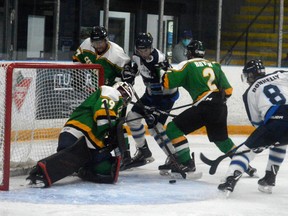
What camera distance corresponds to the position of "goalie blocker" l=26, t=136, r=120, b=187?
4879mm

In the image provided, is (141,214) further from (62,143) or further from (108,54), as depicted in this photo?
(108,54)

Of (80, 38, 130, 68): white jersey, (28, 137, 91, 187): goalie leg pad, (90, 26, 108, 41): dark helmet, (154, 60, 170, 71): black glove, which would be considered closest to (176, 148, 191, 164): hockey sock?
(154, 60, 170, 71): black glove

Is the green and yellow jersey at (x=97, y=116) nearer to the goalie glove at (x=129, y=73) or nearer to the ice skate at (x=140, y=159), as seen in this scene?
the goalie glove at (x=129, y=73)

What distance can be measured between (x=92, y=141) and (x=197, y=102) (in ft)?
2.68

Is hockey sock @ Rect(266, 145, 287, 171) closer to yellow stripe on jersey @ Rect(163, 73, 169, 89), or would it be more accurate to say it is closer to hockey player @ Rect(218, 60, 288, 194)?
hockey player @ Rect(218, 60, 288, 194)

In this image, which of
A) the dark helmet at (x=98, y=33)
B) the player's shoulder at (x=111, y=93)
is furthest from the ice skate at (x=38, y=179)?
the dark helmet at (x=98, y=33)

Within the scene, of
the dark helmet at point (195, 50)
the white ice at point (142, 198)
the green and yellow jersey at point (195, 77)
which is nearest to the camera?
the white ice at point (142, 198)

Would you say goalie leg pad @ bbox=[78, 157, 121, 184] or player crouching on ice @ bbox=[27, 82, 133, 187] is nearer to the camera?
player crouching on ice @ bbox=[27, 82, 133, 187]

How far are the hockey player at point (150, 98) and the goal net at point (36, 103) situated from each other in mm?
308

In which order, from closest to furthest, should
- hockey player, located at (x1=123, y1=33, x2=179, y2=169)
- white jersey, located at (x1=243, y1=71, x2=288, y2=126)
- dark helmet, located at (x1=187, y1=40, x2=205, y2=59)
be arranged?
white jersey, located at (x1=243, y1=71, x2=288, y2=126) < dark helmet, located at (x1=187, y1=40, x2=205, y2=59) < hockey player, located at (x1=123, y1=33, x2=179, y2=169)

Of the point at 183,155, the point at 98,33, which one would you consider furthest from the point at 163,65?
the point at 183,155

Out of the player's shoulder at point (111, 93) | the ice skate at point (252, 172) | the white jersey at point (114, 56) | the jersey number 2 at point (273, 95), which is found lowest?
the ice skate at point (252, 172)

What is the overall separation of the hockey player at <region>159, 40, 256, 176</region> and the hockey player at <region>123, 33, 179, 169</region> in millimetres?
169

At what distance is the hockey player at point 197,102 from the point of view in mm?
5477
